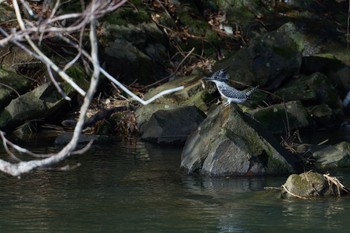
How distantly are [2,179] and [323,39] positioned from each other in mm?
11248

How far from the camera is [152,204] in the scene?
9.93 meters

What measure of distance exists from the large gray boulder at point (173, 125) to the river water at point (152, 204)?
2.29 meters

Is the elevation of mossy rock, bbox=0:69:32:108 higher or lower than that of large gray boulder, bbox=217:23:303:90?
lower

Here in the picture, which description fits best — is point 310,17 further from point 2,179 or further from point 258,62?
point 2,179

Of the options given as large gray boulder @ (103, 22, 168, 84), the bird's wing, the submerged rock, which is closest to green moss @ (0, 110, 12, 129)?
large gray boulder @ (103, 22, 168, 84)

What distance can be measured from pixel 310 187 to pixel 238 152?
1.80 meters


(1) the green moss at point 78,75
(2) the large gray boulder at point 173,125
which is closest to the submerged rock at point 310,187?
(2) the large gray boulder at point 173,125

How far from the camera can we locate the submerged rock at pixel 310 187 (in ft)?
33.4

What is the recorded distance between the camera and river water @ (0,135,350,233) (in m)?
8.84

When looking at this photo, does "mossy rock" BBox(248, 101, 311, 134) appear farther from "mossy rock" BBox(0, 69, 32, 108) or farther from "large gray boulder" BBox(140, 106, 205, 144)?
"mossy rock" BBox(0, 69, 32, 108)

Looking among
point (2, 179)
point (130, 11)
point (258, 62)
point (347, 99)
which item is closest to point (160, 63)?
point (130, 11)

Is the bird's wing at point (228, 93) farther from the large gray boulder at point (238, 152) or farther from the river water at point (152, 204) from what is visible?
the river water at point (152, 204)

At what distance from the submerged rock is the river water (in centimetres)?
17

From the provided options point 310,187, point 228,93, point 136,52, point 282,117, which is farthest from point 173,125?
point 310,187
